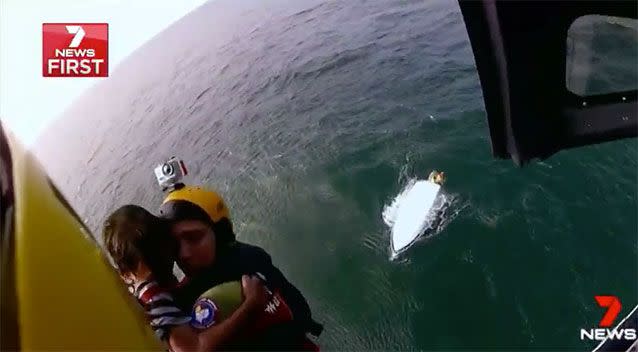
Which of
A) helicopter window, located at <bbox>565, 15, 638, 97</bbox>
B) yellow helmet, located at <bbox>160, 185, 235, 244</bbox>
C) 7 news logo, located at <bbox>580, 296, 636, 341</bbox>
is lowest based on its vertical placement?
7 news logo, located at <bbox>580, 296, 636, 341</bbox>

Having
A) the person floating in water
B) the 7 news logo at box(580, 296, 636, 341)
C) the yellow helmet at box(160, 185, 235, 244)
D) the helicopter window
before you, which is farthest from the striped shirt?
the helicopter window

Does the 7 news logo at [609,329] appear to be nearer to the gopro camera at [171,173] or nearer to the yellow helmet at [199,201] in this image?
the yellow helmet at [199,201]

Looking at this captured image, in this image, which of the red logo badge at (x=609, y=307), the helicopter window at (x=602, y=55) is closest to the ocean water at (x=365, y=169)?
the red logo badge at (x=609, y=307)

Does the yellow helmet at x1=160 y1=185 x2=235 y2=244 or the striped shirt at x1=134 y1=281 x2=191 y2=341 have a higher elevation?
the yellow helmet at x1=160 y1=185 x2=235 y2=244

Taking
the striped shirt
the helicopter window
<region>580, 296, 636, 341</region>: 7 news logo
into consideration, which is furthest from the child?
the helicopter window

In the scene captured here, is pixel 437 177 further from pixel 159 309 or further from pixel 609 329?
pixel 159 309

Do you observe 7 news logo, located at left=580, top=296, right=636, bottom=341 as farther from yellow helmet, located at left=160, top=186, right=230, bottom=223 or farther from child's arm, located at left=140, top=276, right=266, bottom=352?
yellow helmet, located at left=160, top=186, right=230, bottom=223
